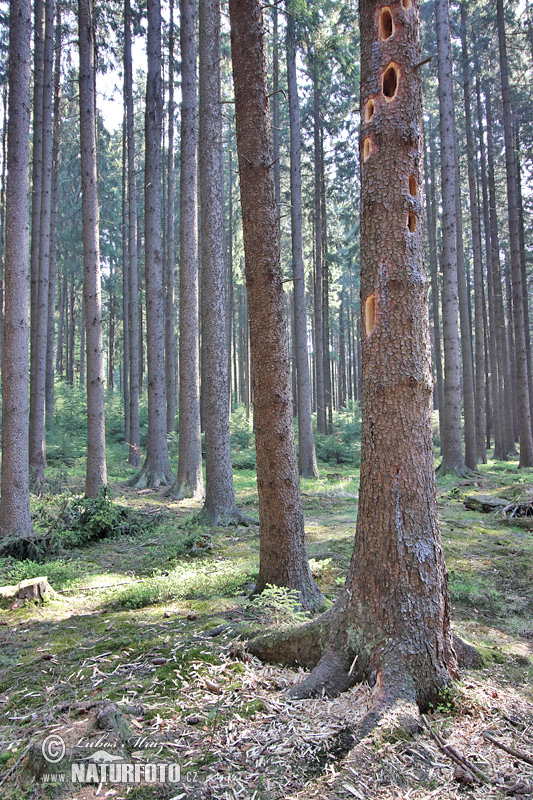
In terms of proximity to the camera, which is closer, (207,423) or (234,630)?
(234,630)

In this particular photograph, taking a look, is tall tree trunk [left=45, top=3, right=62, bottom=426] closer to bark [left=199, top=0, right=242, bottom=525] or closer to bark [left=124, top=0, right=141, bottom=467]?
bark [left=124, top=0, right=141, bottom=467]

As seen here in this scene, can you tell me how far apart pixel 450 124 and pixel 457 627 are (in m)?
14.0

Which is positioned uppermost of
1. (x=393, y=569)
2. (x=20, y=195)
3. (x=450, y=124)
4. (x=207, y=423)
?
(x=450, y=124)

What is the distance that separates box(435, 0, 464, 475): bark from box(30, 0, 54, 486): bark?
10402mm

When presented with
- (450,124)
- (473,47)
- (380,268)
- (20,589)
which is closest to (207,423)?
(20,589)

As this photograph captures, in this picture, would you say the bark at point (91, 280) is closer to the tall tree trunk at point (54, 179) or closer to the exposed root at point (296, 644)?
the tall tree trunk at point (54, 179)

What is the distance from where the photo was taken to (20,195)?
24.4 ft

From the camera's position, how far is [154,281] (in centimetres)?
1336

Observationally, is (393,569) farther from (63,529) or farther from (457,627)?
(63,529)

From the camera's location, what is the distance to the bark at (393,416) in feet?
10.2

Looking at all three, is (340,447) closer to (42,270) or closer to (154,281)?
(154,281)

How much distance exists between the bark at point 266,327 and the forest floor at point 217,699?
474 mm

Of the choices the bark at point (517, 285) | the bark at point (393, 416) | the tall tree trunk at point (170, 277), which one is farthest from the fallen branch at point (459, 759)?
the tall tree trunk at point (170, 277)

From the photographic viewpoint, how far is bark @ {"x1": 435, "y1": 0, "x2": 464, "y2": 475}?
1359cm
